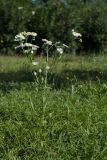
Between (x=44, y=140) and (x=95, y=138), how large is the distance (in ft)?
1.54

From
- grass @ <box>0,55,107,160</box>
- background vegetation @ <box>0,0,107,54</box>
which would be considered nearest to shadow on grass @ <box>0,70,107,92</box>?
grass @ <box>0,55,107,160</box>

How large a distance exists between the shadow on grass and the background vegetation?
5075mm

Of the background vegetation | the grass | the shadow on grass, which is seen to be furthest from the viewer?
the background vegetation

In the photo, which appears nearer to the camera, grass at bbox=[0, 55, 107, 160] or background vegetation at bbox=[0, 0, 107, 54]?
grass at bbox=[0, 55, 107, 160]

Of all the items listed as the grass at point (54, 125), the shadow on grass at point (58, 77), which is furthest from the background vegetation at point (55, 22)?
the grass at point (54, 125)

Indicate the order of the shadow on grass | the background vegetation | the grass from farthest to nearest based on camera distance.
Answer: the background vegetation → the shadow on grass → the grass

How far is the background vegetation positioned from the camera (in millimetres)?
14422

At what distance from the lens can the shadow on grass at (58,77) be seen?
699 cm

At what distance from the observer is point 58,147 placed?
4.20 m

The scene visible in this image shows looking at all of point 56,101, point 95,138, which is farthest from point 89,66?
point 95,138

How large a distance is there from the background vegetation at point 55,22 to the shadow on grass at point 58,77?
507 cm

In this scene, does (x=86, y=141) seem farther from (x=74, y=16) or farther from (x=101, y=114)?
(x=74, y=16)

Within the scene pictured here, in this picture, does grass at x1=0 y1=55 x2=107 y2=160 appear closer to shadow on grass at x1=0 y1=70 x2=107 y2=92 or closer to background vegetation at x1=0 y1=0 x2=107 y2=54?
shadow on grass at x1=0 y1=70 x2=107 y2=92

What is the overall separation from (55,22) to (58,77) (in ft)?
22.1
